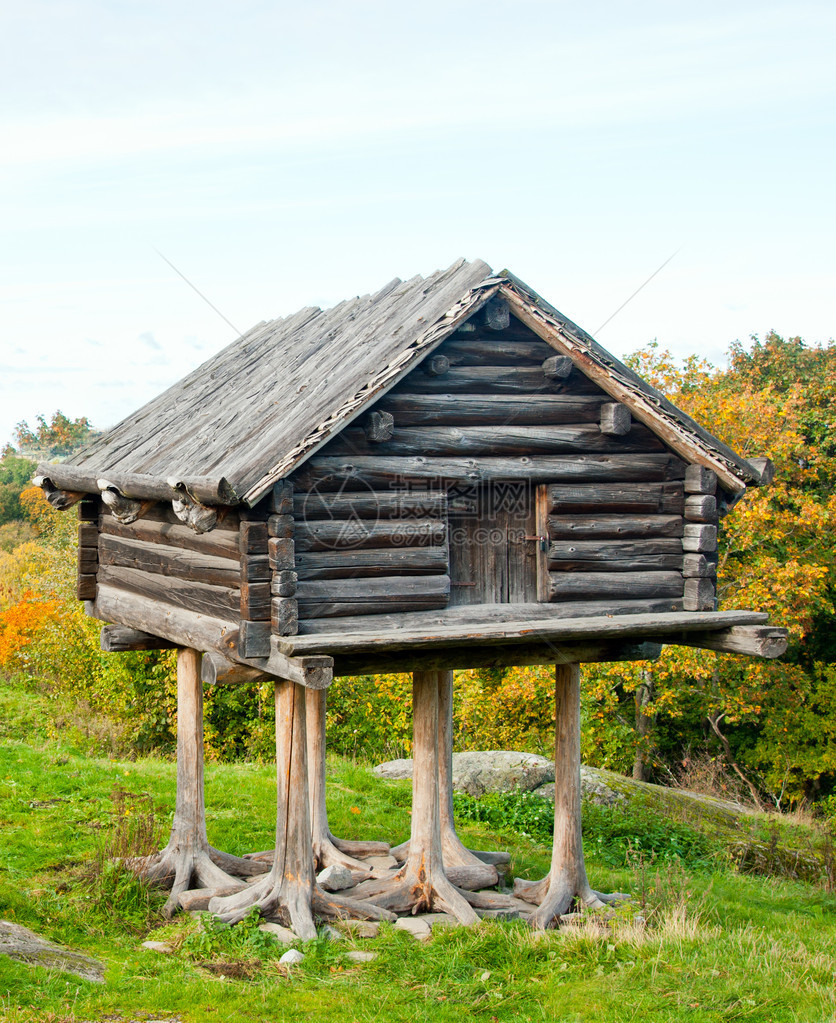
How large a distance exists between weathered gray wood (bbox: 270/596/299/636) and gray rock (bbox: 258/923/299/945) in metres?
2.68

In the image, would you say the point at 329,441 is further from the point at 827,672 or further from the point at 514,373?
the point at 827,672

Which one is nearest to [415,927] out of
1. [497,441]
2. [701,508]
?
[497,441]

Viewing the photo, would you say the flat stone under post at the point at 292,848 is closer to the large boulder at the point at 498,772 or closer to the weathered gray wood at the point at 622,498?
the weathered gray wood at the point at 622,498

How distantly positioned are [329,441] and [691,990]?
4.60 m

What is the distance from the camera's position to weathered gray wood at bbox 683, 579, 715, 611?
856 cm

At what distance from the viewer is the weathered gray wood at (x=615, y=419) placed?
8234 mm

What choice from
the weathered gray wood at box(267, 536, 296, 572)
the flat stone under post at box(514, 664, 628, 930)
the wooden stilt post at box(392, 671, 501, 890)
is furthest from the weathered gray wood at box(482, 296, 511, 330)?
the wooden stilt post at box(392, 671, 501, 890)

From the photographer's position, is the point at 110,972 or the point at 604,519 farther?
the point at 604,519

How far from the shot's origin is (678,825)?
13.3m

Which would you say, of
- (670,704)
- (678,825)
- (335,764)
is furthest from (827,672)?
(335,764)

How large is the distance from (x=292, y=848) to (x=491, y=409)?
4.01m

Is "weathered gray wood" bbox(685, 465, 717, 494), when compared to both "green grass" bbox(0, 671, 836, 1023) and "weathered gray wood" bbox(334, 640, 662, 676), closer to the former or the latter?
"weathered gray wood" bbox(334, 640, 662, 676)

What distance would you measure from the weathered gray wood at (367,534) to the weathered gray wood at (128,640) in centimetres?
360

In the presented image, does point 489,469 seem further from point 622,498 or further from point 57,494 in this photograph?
point 57,494
